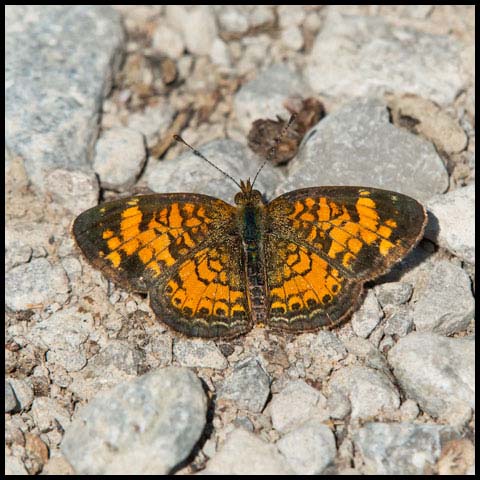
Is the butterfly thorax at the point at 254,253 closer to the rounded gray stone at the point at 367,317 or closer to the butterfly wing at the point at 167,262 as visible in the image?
the butterfly wing at the point at 167,262

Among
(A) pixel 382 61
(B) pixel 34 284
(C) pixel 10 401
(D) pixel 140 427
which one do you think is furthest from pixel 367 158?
(C) pixel 10 401

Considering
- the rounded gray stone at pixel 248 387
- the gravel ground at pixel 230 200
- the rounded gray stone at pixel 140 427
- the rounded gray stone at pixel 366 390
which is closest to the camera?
the rounded gray stone at pixel 140 427

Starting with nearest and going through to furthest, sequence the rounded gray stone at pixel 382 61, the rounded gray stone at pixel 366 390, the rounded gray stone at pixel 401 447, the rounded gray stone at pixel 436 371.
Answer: the rounded gray stone at pixel 401 447
the rounded gray stone at pixel 436 371
the rounded gray stone at pixel 366 390
the rounded gray stone at pixel 382 61

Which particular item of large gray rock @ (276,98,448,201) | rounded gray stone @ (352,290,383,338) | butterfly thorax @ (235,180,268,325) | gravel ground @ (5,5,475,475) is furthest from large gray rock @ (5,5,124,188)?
rounded gray stone @ (352,290,383,338)

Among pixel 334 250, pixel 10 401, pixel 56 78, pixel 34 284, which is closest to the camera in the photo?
pixel 10 401

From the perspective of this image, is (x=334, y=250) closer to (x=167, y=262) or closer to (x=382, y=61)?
(x=167, y=262)

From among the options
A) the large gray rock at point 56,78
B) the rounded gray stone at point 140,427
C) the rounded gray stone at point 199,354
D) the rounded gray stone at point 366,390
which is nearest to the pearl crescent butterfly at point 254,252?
the rounded gray stone at point 199,354

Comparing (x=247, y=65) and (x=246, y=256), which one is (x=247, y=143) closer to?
(x=247, y=65)

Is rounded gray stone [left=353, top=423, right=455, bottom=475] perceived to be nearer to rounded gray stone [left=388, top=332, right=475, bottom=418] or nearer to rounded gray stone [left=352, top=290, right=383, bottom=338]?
rounded gray stone [left=388, top=332, right=475, bottom=418]
